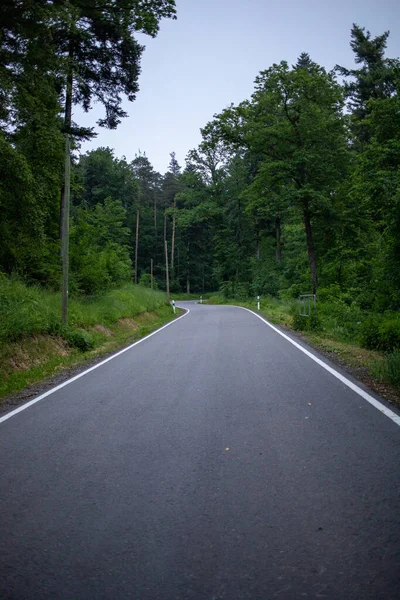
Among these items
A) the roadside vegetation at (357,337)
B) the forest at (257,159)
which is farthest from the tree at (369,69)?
the roadside vegetation at (357,337)

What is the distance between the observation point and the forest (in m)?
11.6

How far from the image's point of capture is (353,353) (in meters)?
10.4

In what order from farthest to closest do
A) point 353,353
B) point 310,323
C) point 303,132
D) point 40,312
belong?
point 303,132 < point 310,323 < point 40,312 < point 353,353

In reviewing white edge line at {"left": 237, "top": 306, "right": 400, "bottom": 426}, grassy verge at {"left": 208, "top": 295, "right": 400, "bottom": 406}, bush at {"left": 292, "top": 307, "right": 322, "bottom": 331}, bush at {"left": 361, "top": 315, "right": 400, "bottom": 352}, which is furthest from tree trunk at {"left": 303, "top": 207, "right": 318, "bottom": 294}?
white edge line at {"left": 237, "top": 306, "right": 400, "bottom": 426}

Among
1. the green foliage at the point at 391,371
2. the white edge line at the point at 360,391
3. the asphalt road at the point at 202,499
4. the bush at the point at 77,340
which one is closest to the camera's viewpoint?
the asphalt road at the point at 202,499

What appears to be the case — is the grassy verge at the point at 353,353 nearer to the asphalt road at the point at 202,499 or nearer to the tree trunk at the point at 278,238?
the asphalt road at the point at 202,499

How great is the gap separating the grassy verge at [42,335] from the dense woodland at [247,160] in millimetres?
1533

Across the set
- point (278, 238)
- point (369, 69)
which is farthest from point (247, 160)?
point (369, 69)

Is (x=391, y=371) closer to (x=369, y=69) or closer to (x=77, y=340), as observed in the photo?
(x=77, y=340)

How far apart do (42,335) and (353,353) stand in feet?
26.9

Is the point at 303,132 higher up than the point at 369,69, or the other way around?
the point at 369,69

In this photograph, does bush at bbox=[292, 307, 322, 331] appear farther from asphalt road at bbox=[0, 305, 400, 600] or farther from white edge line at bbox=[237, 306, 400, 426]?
asphalt road at bbox=[0, 305, 400, 600]

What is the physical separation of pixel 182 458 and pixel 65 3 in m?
11.5

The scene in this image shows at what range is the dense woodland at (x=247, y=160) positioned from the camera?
1170 cm
